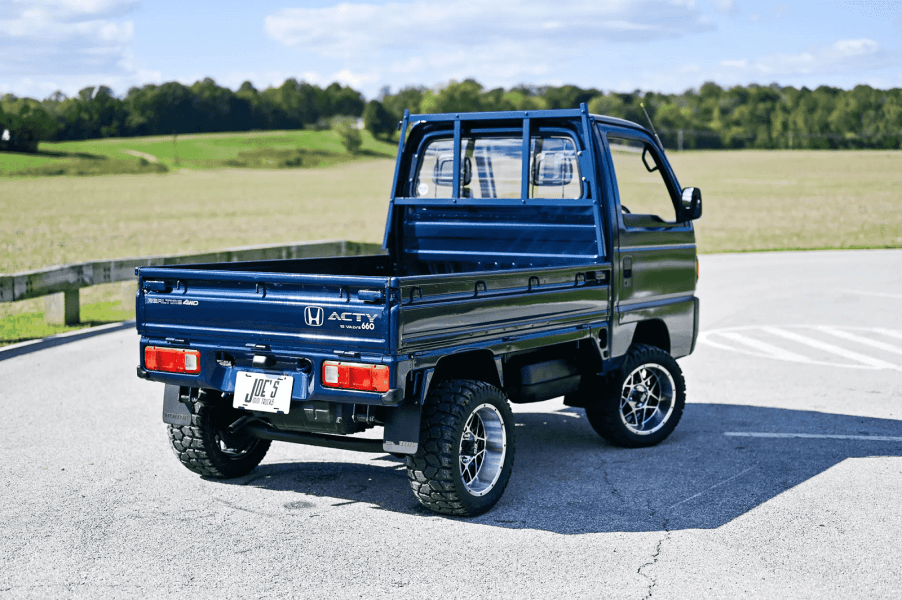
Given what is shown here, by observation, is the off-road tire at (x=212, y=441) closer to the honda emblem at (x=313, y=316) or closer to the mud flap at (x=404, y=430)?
the honda emblem at (x=313, y=316)

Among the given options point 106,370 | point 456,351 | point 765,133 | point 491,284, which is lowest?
point 106,370

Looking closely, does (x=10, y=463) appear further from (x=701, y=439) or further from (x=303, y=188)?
(x=303, y=188)

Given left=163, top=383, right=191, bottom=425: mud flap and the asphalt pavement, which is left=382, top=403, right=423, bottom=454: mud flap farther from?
left=163, top=383, right=191, bottom=425: mud flap

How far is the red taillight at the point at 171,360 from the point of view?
5.53 meters

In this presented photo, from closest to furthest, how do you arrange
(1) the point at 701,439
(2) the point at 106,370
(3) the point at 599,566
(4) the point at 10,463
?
(3) the point at 599,566 → (4) the point at 10,463 → (1) the point at 701,439 → (2) the point at 106,370

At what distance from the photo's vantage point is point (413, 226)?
7.52 meters

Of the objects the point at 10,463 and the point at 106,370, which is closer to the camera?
the point at 10,463

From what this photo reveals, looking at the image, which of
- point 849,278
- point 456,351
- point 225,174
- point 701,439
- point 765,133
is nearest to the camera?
point 456,351

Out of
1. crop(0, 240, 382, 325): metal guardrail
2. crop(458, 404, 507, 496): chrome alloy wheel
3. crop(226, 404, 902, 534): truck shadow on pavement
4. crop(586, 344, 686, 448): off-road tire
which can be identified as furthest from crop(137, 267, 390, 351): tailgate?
crop(0, 240, 382, 325): metal guardrail

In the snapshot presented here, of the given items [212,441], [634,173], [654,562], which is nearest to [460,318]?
[654,562]

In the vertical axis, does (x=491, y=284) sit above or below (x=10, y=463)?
above

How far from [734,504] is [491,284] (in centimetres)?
185

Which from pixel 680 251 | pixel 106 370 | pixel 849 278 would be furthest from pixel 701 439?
pixel 849 278

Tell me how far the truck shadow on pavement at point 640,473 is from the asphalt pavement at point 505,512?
2 cm
